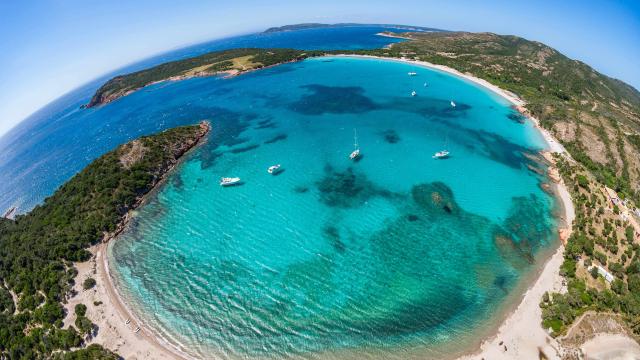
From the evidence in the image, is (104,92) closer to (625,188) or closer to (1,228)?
(1,228)

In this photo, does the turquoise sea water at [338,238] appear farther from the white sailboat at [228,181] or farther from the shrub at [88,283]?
the shrub at [88,283]

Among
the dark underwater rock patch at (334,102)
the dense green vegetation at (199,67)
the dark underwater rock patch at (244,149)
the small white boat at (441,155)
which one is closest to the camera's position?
the small white boat at (441,155)

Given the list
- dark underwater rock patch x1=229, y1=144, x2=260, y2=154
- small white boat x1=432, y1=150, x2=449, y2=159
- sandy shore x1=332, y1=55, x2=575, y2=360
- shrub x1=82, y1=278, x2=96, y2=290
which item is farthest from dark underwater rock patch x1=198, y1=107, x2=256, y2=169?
sandy shore x1=332, y1=55, x2=575, y2=360

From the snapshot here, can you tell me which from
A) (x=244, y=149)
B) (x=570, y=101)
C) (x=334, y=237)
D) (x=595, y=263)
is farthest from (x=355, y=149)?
(x=570, y=101)

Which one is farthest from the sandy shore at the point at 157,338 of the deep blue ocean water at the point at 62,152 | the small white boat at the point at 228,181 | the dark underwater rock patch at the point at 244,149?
the deep blue ocean water at the point at 62,152

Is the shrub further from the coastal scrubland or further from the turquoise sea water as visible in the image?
the coastal scrubland

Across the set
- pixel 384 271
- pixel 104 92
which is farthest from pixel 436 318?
pixel 104 92
